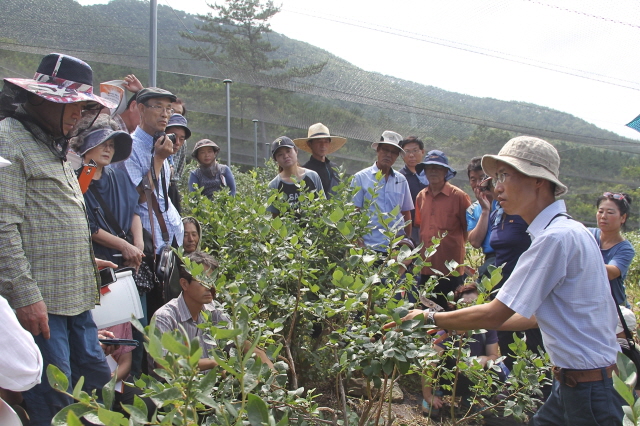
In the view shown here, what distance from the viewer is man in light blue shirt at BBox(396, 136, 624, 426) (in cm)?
208

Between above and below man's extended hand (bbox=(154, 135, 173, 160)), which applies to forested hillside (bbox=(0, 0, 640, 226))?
above

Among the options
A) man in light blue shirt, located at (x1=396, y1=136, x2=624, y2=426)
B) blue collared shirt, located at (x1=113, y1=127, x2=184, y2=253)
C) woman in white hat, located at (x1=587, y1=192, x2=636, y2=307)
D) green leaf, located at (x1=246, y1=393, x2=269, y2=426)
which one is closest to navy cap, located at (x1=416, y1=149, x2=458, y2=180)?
woman in white hat, located at (x1=587, y1=192, x2=636, y2=307)

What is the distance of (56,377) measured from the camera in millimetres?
1312

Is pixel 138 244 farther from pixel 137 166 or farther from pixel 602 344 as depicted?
pixel 602 344

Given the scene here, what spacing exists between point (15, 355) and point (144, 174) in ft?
7.46

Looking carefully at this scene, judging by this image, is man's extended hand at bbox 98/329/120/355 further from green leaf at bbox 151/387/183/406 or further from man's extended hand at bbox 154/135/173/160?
green leaf at bbox 151/387/183/406

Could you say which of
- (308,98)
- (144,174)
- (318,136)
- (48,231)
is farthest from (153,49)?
(308,98)

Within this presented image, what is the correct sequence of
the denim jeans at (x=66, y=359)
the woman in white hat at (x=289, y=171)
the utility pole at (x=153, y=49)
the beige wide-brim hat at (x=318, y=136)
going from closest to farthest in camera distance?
the denim jeans at (x=66, y=359), the woman in white hat at (x=289, y=171), the beige wide-brim hat at (x=318, y=136), the utility pole at (x=153, y=49)

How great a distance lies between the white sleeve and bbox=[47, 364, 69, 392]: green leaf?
0.71ft

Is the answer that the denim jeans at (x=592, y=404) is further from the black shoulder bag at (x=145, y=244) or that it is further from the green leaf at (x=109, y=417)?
the black shoulder bag at (x=145, y=244)

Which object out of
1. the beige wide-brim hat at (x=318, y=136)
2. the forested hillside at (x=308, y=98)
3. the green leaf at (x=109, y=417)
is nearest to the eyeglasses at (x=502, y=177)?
the green leaf at (x=109, y=417)

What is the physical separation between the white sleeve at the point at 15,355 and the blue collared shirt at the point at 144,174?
2.15 metres

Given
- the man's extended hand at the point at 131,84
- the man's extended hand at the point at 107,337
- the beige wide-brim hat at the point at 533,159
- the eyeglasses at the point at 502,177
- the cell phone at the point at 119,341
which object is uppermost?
the man's extended hand at the point at 131,84

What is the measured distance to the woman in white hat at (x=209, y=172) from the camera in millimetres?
5719
